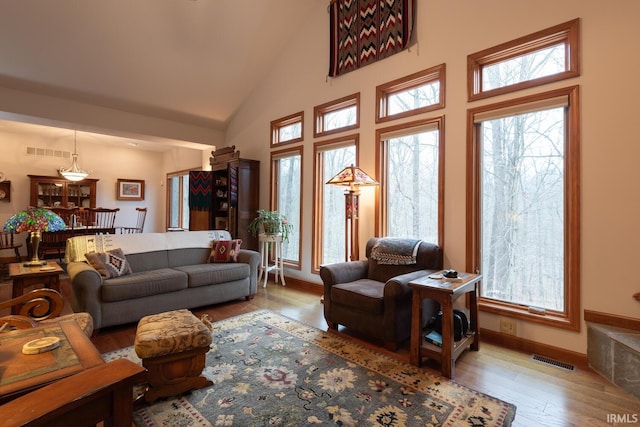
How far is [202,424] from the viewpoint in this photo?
1.74m

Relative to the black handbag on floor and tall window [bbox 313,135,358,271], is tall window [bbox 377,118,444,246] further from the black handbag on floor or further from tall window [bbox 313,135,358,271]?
the black handbag on floor

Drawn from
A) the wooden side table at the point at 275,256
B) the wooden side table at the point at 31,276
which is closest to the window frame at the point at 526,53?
the wooden side table at the point at 275,256

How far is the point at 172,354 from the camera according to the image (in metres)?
1.94

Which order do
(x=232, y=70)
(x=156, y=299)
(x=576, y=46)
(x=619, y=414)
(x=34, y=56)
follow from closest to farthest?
(x=619, y=414) → (x=576, y=46) → (x=156, y=299) → (x=34, y=56) → (x=232, y=70)

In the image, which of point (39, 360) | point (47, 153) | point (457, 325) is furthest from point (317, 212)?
point (47, 153)

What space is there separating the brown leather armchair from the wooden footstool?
132 cm

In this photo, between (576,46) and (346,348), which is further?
(346,348)

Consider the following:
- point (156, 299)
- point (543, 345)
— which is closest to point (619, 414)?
point (543, 345)

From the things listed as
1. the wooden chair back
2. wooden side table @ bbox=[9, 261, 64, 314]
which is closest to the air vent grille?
the wooden chair back

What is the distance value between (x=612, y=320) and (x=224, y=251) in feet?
13.0

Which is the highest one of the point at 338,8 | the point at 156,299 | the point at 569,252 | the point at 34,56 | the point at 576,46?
the point at 338,8

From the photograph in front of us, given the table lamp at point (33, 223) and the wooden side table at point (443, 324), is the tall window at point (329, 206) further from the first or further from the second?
the table lamp at point (33, 223)

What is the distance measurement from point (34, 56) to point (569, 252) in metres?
6.42

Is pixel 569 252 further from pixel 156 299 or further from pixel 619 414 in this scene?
pixel 156 299
